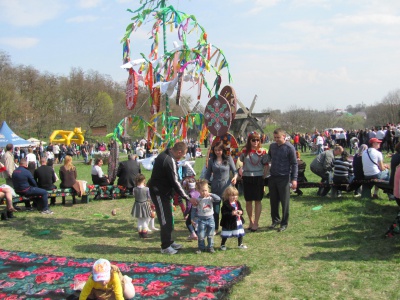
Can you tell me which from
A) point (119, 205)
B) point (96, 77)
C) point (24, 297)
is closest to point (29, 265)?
point (24, 297)

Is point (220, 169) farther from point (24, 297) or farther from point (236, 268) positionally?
point (24, 297)

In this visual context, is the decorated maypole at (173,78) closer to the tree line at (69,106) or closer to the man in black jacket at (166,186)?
the man in black jacket at (166,186)

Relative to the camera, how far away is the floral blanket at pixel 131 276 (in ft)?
15.6

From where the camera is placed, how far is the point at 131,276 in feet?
17.6

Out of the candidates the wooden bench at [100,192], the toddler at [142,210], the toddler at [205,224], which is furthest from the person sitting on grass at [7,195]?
the toddler at [205,224]

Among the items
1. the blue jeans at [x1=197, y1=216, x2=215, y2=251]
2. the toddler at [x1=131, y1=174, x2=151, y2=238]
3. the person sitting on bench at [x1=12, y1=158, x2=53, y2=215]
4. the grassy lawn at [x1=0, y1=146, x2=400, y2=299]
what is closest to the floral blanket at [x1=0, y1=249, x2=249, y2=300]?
the grassy lawn at [x1=0, y1=146, x2=400, y2=299]

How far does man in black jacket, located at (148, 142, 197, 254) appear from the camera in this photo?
6.63 metres

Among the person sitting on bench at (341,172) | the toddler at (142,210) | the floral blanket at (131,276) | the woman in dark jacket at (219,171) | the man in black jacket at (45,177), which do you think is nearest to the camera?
the floral blanket at (131,276)

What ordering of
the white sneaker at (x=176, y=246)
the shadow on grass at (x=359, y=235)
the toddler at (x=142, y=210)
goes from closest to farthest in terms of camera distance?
the shadow on grass at (x=359, y=235) < the white sneaker at (x=176, y=246) < the toddler at (x=142, y=210)

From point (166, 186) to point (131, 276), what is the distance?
5.60ft

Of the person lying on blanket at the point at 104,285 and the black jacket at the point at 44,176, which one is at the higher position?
the black jacket at the point at 44,176

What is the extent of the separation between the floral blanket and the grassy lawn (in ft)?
1.01

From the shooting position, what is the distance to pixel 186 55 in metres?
8.06

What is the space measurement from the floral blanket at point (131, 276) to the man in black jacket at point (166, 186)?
0.83 metres
